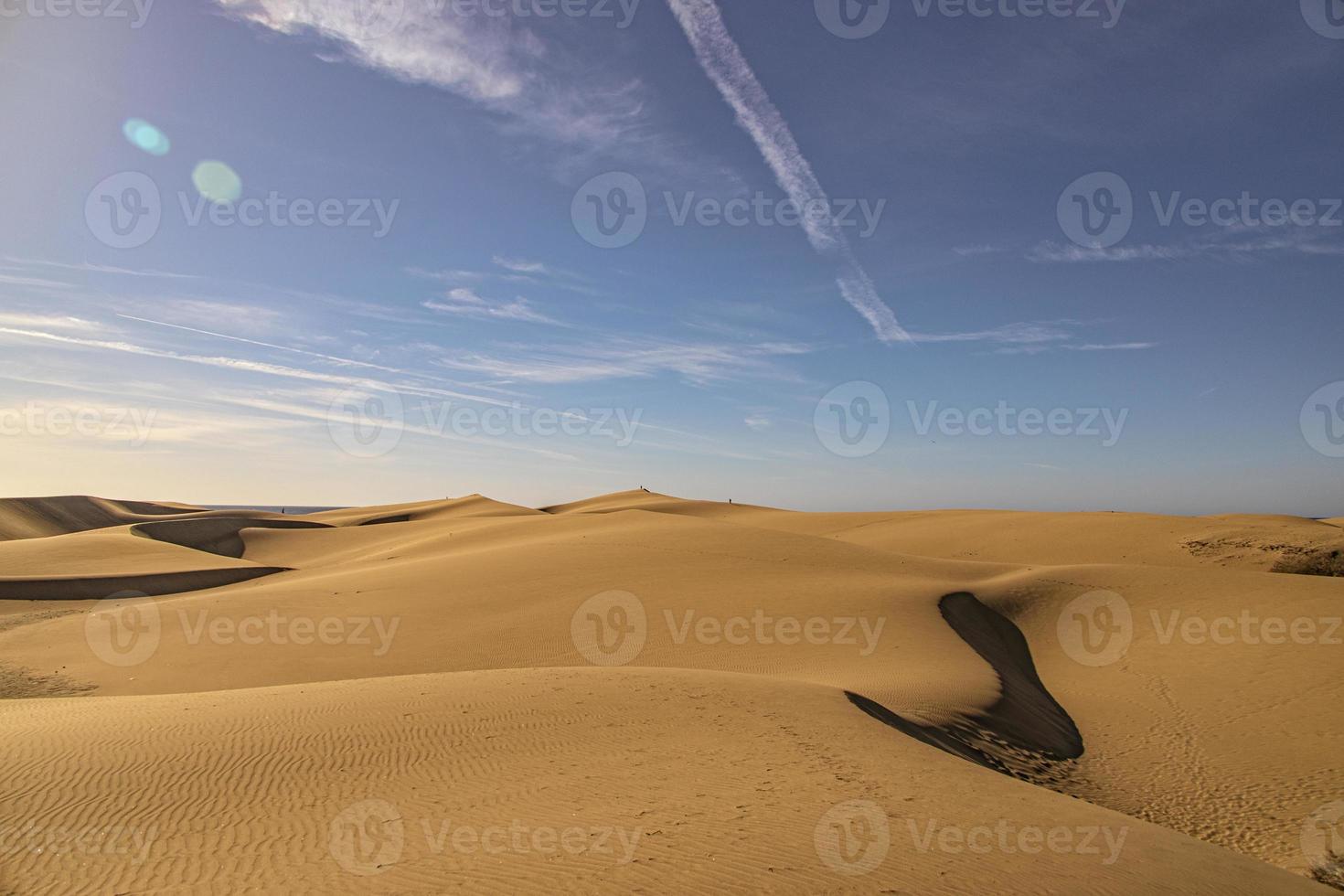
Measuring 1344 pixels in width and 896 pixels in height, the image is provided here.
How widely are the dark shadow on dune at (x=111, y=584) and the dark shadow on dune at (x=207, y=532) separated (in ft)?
55.6

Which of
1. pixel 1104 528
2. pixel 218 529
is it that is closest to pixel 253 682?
pixel 1104 528

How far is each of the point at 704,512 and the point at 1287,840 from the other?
57461 millimetres

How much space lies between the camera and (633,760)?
7.88 m
